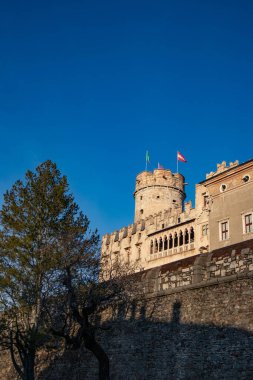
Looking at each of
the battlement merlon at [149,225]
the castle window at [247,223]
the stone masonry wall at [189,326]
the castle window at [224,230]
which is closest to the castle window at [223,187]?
the castle window at [224,230]

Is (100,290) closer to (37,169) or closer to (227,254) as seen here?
(227,254)

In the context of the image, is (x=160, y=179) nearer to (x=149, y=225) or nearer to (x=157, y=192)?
(x=157, y=192)

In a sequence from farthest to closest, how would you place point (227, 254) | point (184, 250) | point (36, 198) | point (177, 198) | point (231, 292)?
point (177, 198) → point (184, 250) → point (36, 198) → point (227, 254) → point (231, 292)

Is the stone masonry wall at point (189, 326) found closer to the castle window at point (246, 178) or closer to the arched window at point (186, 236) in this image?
the castle window at point (246, 178)

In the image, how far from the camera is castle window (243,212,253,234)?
128 feet

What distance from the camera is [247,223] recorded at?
129 feet

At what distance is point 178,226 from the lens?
182 ft

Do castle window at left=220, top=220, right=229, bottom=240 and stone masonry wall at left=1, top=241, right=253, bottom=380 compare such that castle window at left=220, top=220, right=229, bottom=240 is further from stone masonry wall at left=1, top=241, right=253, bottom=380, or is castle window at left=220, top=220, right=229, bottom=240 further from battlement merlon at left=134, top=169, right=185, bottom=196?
battlement merlon at left=134, top=169, right=185, bottom=196

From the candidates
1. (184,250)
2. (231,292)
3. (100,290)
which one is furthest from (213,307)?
(184,250)

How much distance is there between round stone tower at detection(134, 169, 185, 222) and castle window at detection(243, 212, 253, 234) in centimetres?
2619

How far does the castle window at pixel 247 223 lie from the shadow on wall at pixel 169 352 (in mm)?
24289

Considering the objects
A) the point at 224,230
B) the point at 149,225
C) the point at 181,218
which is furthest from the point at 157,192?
the point at 224,230

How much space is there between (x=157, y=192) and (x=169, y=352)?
52.7 meters

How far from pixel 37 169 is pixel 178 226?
37513 millimetres
